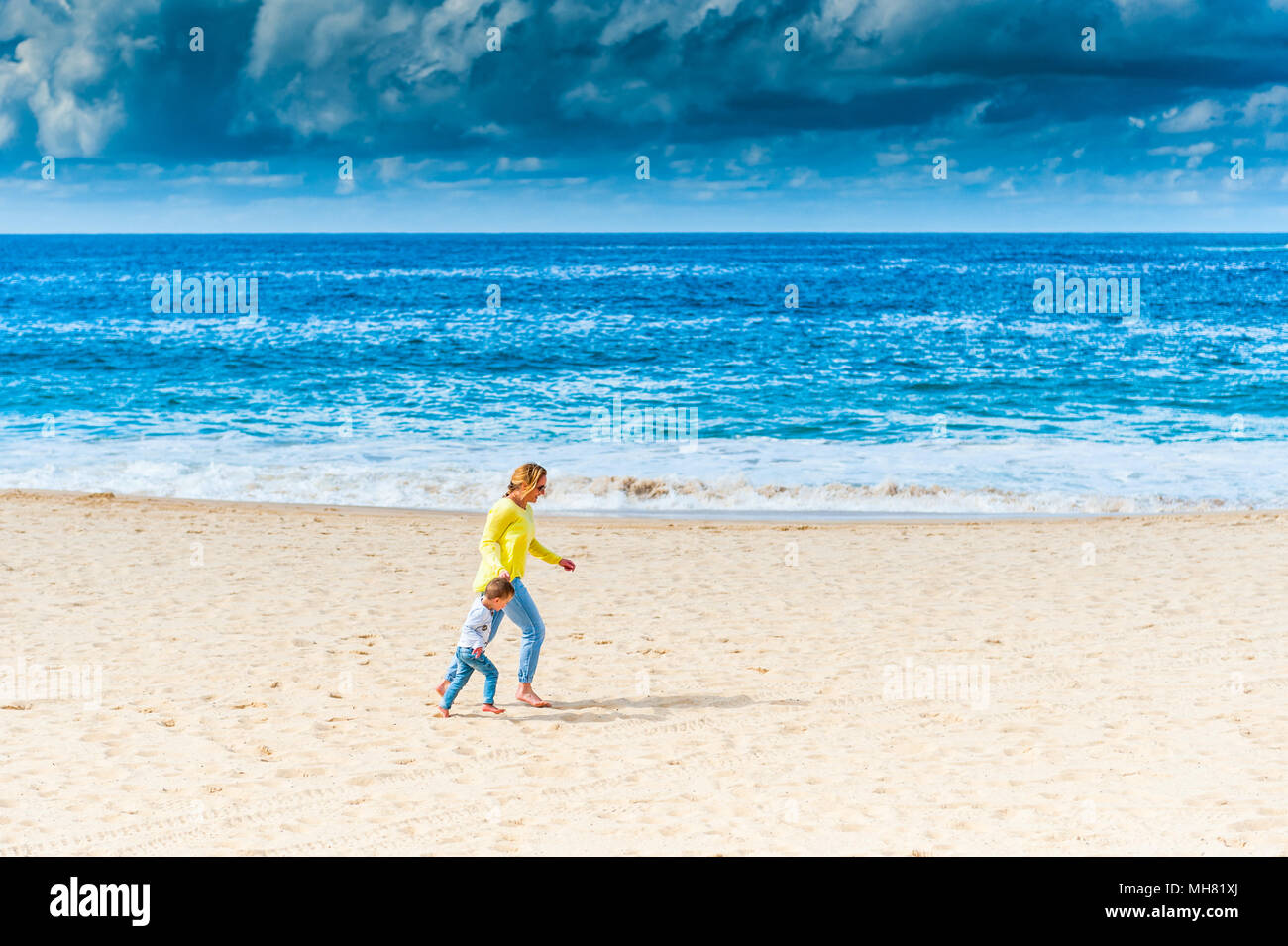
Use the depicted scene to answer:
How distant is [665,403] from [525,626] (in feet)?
66.8

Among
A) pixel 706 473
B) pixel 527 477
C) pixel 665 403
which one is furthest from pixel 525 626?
pixel 665 403

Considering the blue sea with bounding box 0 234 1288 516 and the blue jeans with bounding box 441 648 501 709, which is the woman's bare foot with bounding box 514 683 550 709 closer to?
the blue jeans with bounding box 441 648 501 709

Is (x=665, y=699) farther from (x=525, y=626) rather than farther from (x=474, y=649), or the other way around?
(x=474, y=649)

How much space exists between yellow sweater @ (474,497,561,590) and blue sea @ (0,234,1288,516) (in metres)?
9.91

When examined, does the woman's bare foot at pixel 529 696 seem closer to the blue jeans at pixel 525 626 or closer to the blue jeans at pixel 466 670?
the blue jeans at pixel 525 626

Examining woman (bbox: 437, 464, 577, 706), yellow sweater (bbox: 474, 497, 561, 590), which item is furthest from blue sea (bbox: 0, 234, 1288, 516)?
yellow sweater (bbox: 474, 497, 561, 590)

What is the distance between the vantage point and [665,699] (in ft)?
26.9

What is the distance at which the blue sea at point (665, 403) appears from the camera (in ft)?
61.7

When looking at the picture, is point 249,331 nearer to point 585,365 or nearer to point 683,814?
point 585,365

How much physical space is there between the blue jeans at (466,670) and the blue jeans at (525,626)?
54mm

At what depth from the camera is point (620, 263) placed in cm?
10706

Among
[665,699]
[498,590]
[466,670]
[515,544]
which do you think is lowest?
[665,699]

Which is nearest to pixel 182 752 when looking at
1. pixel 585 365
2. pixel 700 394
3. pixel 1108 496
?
pixel 1108 496

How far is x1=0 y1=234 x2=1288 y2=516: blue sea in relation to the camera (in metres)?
18.8
